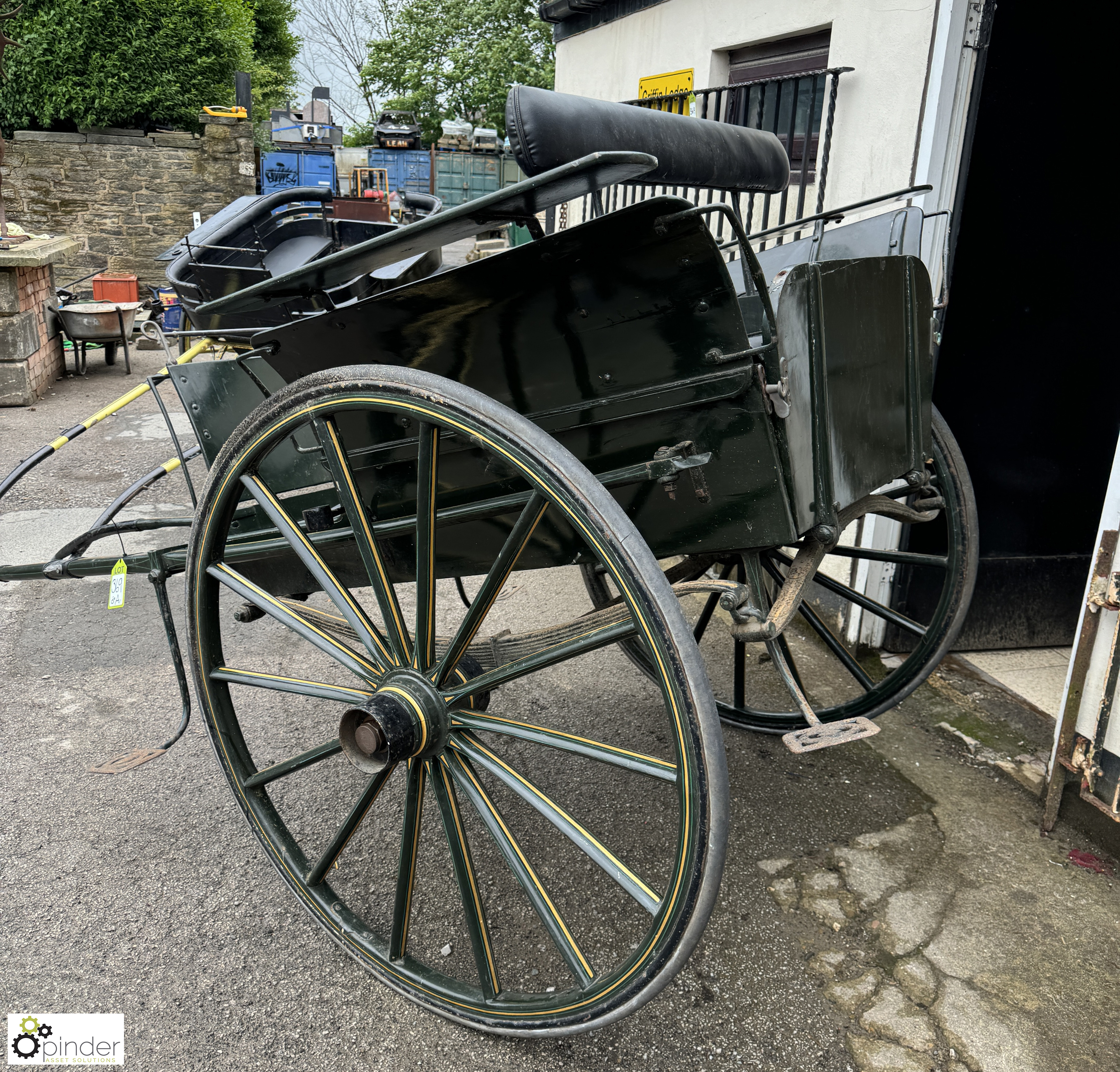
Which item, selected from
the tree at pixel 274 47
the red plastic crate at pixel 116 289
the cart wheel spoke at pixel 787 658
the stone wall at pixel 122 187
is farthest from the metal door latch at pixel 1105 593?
the tree at pixel 274 47

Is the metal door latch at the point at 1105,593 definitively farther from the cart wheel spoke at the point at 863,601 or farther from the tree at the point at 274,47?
the tree at the point at 274,47

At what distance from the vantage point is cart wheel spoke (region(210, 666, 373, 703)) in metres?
1.81

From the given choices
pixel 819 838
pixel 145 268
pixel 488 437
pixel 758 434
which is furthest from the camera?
pixel 145 268

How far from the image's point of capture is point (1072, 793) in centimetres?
254

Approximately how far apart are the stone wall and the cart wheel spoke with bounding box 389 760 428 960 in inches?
558

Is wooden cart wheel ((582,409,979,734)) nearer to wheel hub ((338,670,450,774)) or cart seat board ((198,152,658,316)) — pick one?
wheel hub ((338,670,450,774))

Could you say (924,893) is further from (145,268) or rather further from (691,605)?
(145,268)

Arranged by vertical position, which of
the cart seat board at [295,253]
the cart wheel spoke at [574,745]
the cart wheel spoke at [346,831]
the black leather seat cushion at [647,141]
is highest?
the black leather seat cushion at [647,141]

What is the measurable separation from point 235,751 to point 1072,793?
217cm

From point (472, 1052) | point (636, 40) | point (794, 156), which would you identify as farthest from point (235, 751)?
point (636, 40)

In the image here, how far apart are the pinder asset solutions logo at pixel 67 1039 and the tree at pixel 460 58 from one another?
3390 centimetres

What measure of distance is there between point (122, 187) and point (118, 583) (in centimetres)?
1408

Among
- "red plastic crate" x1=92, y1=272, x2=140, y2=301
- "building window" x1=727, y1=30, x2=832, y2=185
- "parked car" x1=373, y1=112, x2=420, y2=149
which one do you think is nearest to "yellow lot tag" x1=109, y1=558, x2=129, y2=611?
"building window" x1=727, y1=30, x2=832, y2=185

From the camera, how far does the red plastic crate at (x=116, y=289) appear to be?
9219 millimetres
